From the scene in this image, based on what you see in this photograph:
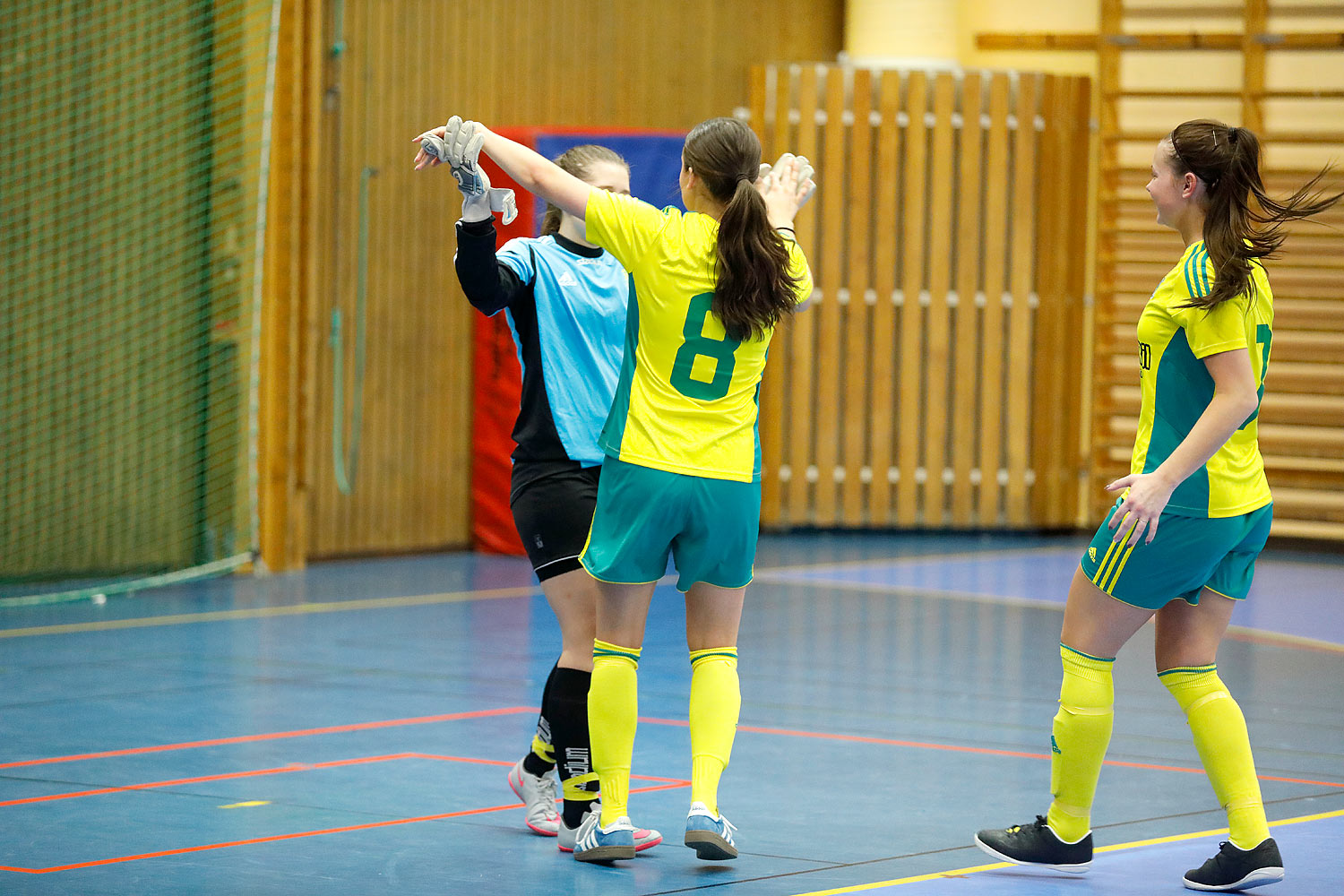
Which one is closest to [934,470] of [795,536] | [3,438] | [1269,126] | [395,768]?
[795,536]

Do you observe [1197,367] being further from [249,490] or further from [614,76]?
[614,76]

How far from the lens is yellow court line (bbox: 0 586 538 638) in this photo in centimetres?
688

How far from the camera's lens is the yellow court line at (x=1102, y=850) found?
324 centimetres

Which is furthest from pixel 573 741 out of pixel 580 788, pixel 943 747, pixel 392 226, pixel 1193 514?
pixel 392 226

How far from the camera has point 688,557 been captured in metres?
3.31

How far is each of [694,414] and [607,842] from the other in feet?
2.83

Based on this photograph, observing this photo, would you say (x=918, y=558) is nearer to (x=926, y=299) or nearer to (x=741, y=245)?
(x=926, y=299)

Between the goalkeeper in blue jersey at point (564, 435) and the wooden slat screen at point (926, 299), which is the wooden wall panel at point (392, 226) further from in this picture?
the goalkeeper in blue jersey at point (564, 435)

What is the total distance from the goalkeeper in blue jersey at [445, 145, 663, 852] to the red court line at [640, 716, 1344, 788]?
132 centimetres

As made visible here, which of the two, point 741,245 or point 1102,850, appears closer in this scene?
point 741,245

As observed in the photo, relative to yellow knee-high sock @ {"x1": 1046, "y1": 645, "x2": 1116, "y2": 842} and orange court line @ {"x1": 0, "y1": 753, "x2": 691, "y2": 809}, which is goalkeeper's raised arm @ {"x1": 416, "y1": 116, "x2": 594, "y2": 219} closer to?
yellow knee-high sock @ {"x1": 1046, "y1": 645, "x2": 1116, "y2": 842}

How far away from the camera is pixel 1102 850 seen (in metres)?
3.65

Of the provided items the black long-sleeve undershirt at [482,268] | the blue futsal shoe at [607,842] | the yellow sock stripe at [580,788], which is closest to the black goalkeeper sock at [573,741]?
the yellow sock stripe at [580,788]

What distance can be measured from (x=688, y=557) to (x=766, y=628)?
156 inches
